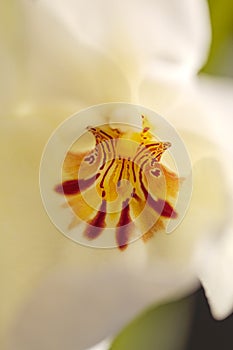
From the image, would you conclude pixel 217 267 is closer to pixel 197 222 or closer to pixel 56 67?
pixel 197 222

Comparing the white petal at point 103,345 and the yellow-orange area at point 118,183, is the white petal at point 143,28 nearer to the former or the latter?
the yellow-orange area at point 118,183

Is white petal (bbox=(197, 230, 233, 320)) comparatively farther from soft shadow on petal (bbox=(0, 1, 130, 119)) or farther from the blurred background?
soft shadow on petal (bbox=(0, 1, 130, 119))

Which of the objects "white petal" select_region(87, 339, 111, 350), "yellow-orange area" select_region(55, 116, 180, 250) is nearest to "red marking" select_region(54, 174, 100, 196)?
"yellow-orange area" select_region(55, 116, 180, 250)

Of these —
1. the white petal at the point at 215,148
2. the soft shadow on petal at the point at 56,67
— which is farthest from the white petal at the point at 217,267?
the soft shadow on petal at the point at 56,67

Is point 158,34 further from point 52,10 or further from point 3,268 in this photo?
point 3,268

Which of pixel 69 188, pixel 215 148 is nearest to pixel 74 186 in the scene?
pixel 69 188
